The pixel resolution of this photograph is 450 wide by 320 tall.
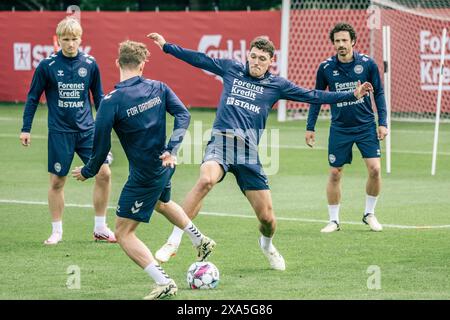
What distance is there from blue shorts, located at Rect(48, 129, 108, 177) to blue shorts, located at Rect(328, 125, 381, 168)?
303 centimetres

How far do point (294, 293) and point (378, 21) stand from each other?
18.5 m

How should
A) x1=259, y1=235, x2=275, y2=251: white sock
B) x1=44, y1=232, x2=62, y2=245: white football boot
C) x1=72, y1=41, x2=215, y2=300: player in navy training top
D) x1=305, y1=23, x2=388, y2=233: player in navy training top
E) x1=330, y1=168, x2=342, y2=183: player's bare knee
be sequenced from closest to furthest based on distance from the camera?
x1=72, y1=41, x2=215, y2=300: player in navy training top, x1=259, y1=235, x2=275, y2=251: white sock, x1=44, y1=232, x2=62, y2=245: white football boot, x1=305, y1=23, x2=388, y2=233: player in navy training top, x1=330, y1=168, x2=342, y2=183: player's bare knee

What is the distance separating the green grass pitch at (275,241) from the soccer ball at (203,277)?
3.6 inches

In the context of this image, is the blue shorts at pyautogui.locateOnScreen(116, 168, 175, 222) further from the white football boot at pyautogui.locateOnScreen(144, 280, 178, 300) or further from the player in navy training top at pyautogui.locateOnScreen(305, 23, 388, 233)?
the player in navy training top at pyautogui.locateOnScreen(305, 23, 388, 233)

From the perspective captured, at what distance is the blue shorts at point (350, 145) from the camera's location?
1266cm

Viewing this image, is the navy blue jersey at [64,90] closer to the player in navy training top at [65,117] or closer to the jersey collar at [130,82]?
the player in navy training top at [65,117]

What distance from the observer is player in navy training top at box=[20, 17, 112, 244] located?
37.8ft

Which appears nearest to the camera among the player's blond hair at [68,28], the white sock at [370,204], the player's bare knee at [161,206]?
the player's bare knee at [161,206]

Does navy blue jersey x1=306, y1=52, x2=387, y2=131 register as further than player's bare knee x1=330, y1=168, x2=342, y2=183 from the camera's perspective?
No

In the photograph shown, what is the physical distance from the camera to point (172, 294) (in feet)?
27.9

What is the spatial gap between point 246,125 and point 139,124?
175cm

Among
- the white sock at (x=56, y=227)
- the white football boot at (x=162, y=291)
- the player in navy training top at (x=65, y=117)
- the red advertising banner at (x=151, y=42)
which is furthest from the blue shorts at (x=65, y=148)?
the red advertising banner at (x=151, y=42)

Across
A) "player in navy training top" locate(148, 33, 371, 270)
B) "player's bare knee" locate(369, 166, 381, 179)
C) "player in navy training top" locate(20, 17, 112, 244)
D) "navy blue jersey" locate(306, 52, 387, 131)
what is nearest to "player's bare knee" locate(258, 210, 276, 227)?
"player in navy training top" locate(148, 33, 371, 270)

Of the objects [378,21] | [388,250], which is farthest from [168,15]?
[388,250]
